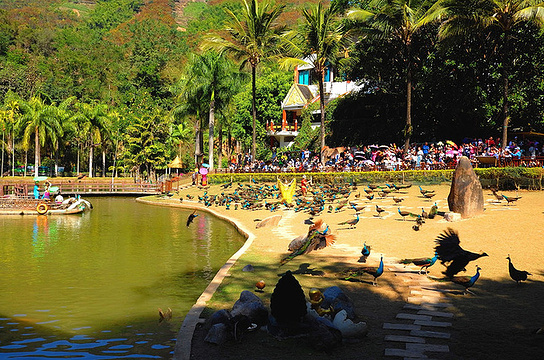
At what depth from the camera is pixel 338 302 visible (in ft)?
31.8

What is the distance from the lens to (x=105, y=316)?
37.1 ft

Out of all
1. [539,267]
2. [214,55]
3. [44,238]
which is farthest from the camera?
[214,55]

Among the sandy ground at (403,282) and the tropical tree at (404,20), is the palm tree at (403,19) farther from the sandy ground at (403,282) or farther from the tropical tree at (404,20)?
the sandy ground at (403,282)

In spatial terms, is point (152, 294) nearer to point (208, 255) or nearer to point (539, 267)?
point (208, 255)

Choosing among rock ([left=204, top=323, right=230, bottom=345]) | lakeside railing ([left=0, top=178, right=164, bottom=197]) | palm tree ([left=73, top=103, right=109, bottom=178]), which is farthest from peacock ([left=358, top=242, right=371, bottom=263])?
palm tree ([left=73, top=103, right=109, bottom=178])

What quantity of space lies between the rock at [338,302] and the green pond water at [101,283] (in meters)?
3.05

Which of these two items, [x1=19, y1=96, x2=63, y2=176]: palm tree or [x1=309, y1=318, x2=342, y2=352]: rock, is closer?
[x1=309, y1=318, x2=342, y2=352]: rock

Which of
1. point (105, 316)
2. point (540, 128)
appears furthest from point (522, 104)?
point (105, 316)

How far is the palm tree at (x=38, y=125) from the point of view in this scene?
190 feet

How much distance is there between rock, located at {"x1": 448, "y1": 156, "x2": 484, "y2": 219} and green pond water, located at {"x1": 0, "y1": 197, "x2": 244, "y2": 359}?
892 cm

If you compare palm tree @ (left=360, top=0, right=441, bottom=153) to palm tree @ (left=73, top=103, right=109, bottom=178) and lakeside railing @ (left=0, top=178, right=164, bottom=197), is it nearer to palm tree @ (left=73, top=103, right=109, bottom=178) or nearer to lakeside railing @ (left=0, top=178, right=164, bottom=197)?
lakeside railing @ (left=0, top=178, right=164, bottom=197)

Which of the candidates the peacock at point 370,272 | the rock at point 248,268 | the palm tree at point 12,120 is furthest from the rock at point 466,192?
the palm tree at point 12,120

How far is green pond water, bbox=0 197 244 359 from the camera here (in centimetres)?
969

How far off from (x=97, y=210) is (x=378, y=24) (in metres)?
23.7
